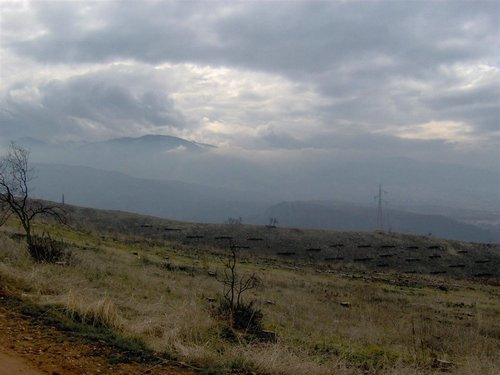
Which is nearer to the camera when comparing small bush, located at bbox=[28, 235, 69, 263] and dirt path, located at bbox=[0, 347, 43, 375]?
dirt path, located at bbox=[0, 347, 43, 375]

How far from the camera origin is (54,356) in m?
6.52

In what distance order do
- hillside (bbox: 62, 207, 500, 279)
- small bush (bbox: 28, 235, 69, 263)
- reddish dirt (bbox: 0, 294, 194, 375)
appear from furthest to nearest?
hillside (bbox: 62, 207, 500, 279)
small bush (bbox: 28, 235, 69, 263)
reddish dirt (bbox: 0, 294, 194, 375)

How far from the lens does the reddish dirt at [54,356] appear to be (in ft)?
19.7

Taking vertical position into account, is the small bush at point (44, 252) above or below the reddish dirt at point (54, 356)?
above

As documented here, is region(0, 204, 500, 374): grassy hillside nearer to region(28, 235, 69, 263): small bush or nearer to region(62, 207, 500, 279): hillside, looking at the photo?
region(28, 235, 69, 263): small bush

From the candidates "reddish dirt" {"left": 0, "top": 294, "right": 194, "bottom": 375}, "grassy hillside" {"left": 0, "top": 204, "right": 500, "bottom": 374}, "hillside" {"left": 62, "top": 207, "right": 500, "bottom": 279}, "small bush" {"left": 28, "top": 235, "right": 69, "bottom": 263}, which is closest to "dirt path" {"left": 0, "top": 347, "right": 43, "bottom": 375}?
"reddish dirt" {"left": 0, "top": 294, "right": 194, "bottom": 375}

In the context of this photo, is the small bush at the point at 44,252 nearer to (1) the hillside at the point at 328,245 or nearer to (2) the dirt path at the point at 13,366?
(2) the dirt path at the point at 13,366

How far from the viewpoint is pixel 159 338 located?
8.38 m

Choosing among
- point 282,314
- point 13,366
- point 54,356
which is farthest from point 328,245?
point 13,366

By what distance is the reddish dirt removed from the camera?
6020mm

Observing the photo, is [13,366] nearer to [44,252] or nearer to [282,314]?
[282,314]

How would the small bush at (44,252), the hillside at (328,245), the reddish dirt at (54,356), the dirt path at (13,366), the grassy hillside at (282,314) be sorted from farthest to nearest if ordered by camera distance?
the hillside at (328,245) < the small bush at (44,252) < the grassy hillside at (282,314) < the reddish dirt at (54,356) < the dirt path at (13,366)

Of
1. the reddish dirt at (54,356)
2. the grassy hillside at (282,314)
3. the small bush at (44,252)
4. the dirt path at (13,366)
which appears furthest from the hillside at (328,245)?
the dirt path at (13,366)

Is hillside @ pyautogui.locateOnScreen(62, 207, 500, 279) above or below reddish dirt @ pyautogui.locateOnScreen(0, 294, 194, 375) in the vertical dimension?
below
